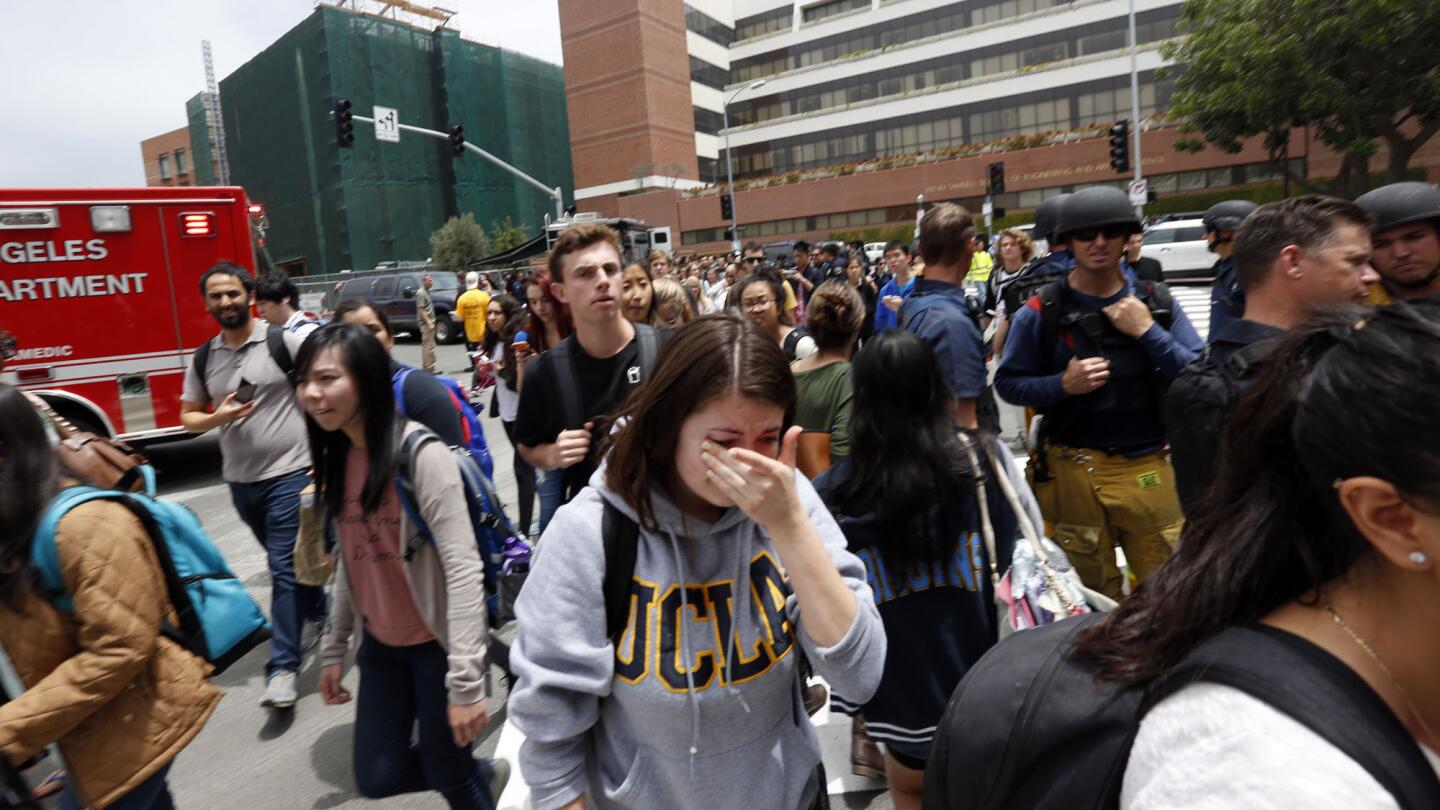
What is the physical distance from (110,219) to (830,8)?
56.0 meters

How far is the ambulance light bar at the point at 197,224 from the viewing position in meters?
8.41

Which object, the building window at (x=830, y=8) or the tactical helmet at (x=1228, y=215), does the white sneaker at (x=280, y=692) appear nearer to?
the tactical helmet at (x=1228, y=215)

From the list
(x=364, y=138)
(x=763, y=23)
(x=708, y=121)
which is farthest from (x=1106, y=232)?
(x=708, y=121)

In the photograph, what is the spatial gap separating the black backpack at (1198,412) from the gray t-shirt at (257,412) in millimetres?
4200

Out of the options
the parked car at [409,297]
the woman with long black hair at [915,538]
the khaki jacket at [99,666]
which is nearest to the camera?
the khaki jacket at [99,666]

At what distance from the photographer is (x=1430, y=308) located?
959 mm

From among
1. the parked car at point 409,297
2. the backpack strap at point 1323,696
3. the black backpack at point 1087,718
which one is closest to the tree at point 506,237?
the parked car at point 409,297

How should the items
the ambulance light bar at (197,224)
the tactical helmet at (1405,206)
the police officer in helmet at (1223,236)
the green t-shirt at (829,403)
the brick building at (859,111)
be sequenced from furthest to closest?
the brick building at (859,111) → the ambulance light bar at (197,224) → the police officer in helmet at (1223,236) → the green t-shirt at (829,403) → the tactical helmet at (1405,206)

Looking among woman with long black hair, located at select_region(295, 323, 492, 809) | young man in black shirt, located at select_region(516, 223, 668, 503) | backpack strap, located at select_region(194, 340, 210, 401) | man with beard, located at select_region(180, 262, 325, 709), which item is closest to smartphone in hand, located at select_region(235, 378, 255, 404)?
man with beard, located at select_region(180, 262, 325, 709)

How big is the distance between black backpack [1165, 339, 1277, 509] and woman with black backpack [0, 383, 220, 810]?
2.93 m

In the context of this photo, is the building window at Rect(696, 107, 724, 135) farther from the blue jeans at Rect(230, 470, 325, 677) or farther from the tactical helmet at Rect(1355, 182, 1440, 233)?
the tactical helmet at Rect(1355, 182, 1440, 233)

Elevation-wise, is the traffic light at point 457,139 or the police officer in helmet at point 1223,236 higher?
the traffic light at point 457,139

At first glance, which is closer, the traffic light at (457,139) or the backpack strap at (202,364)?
the backpack strap at (202,364)

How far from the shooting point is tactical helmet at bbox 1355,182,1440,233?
3.49 meters
